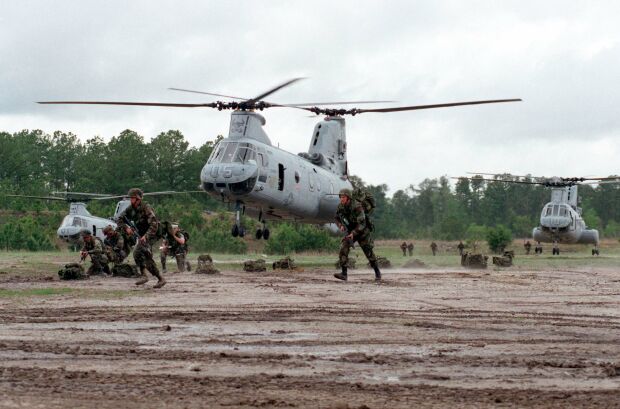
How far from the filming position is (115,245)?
24.0 m

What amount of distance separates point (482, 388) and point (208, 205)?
83865mm

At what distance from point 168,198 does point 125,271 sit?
207 ft

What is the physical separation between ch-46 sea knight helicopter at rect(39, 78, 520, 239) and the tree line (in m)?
24.1

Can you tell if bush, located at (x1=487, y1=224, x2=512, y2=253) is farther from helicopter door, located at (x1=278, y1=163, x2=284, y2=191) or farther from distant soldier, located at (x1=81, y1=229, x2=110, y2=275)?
distant soldier, located at (x1=81, y1=229, x2=110, y2=275)

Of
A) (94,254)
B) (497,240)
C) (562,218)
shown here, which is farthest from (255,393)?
(497,240)

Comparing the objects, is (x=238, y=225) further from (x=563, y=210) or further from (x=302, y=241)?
(x=302, y=241)

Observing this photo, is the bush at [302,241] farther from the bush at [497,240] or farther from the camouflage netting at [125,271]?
the camouflage netting at [125,271]

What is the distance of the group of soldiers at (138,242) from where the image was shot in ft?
55.7

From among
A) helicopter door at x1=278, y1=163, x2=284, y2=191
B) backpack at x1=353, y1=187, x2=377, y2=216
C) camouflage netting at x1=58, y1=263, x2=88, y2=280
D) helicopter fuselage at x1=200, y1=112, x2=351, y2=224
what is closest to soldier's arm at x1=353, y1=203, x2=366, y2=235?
backpack at x1=353, y1=187, x2=377, y2=216

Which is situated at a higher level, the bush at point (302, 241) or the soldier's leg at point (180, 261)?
the bush at point (302, 241)

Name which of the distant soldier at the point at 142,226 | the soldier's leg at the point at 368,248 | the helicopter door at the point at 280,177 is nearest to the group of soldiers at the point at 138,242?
the distant soldier at the point at 142,226

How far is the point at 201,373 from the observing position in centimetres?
664

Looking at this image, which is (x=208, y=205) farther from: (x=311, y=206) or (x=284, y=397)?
(x=284, y=397)

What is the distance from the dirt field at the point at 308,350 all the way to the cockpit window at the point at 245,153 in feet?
33.2
